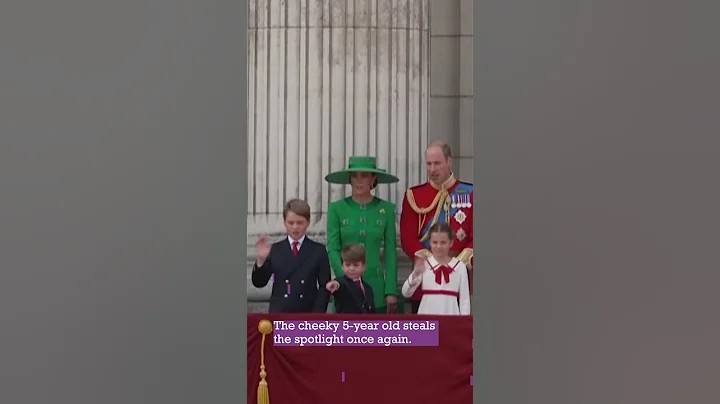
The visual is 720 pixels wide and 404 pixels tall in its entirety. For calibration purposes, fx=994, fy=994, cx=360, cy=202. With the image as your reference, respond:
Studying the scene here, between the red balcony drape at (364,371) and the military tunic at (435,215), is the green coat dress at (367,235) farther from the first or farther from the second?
the red balcony drape at (364,371)

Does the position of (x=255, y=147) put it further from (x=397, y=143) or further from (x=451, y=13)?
(x=451, y=13)

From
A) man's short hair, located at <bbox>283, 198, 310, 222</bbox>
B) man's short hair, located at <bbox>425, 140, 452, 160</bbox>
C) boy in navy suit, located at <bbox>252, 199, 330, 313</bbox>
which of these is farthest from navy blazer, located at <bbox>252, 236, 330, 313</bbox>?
man's short hair, located at <bbox>425, 140, 452, 160</bbox>

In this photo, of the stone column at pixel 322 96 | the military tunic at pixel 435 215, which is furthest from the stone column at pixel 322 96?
the military tunic at pixel 435 215

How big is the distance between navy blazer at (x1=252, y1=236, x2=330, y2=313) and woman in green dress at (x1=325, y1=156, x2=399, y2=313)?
0.07 m

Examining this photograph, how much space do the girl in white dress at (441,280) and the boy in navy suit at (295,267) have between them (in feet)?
1.28

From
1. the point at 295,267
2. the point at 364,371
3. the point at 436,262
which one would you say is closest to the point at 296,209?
the point at 295,267

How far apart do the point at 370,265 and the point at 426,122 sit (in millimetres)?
707

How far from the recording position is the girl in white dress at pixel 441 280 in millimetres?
4355

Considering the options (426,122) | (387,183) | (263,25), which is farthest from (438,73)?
(263,25)

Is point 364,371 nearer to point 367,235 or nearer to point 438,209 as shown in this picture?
point 367,235

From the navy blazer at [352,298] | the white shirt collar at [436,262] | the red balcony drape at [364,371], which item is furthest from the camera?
the white shirt collar at [436,262]

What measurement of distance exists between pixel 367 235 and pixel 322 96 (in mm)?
670

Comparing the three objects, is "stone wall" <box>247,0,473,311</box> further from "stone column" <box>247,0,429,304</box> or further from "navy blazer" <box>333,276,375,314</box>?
"navy blazer" <box>333,276,375,314</box>

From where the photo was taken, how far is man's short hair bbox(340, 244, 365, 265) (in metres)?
4.48
